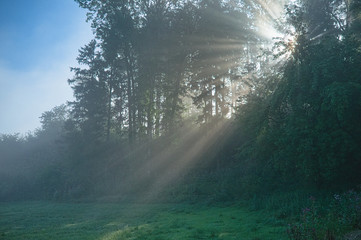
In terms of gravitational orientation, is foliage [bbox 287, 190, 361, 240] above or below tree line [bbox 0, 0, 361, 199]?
below

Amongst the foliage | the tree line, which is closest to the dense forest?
the tree line

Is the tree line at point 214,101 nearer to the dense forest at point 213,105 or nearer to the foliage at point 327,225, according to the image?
the dense forest at point 213,105

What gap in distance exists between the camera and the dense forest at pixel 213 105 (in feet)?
50.9

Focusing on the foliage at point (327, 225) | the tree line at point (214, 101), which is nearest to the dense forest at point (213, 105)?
the tree line at point (214, 101)

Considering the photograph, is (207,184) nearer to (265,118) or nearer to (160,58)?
(265,118)

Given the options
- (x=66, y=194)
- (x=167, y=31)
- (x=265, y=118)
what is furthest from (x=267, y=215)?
(x=66, y=194)

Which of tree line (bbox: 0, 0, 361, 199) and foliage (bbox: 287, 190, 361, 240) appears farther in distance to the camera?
tree line (bbox: 0, 0, 361, 199)

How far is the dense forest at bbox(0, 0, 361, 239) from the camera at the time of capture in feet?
50.9

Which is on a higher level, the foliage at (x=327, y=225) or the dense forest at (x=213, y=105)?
the dense forest at (x=213, y=105)

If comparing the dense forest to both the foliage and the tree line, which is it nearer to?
the tree line

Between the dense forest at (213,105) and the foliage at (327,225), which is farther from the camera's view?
the dense forest at (213,105)

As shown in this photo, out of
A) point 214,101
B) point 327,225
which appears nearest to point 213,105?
point 214,101

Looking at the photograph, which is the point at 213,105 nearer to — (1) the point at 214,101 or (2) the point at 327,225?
(1) the point at 214,101

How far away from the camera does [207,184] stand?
25.5 metres
